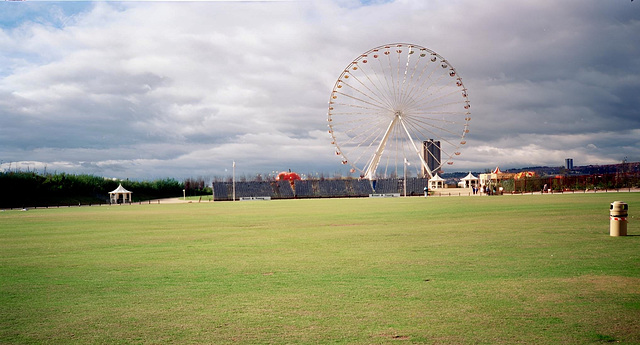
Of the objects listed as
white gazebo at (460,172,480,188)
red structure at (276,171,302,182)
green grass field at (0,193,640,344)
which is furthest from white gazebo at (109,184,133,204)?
green grass field at (0,193,640,344)

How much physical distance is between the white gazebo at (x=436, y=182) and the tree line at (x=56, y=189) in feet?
164

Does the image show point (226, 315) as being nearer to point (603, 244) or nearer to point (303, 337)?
point (303, 337)

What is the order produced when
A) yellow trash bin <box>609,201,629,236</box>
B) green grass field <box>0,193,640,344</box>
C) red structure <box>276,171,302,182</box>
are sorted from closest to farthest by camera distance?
green grass field <box>0,193,640,344</box>, yellow trash bin <box>609,201,629,236</box>, red structure <box>276,171,302,182</box>

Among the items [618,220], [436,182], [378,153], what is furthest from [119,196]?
[618,220]

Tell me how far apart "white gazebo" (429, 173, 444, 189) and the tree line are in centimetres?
5007

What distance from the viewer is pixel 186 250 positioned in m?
12.1

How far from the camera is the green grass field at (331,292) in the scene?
5.21m

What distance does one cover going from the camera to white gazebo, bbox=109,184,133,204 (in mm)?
71938

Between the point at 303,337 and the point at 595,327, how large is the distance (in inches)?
118

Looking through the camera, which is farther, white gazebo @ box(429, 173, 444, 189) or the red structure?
white gazebo @ box(429, 173, 444, 189)

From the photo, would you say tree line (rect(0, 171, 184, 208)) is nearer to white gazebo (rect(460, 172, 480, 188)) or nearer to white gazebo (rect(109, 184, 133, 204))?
white gazebo (rect(109, 184, 133, 204))

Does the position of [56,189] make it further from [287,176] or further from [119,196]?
[287,176]

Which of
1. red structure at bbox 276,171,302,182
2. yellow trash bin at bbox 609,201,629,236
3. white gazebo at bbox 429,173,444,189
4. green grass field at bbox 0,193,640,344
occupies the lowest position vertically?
green grass field at bbox 0,193,640,344

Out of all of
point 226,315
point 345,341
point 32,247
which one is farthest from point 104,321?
point 32,247
